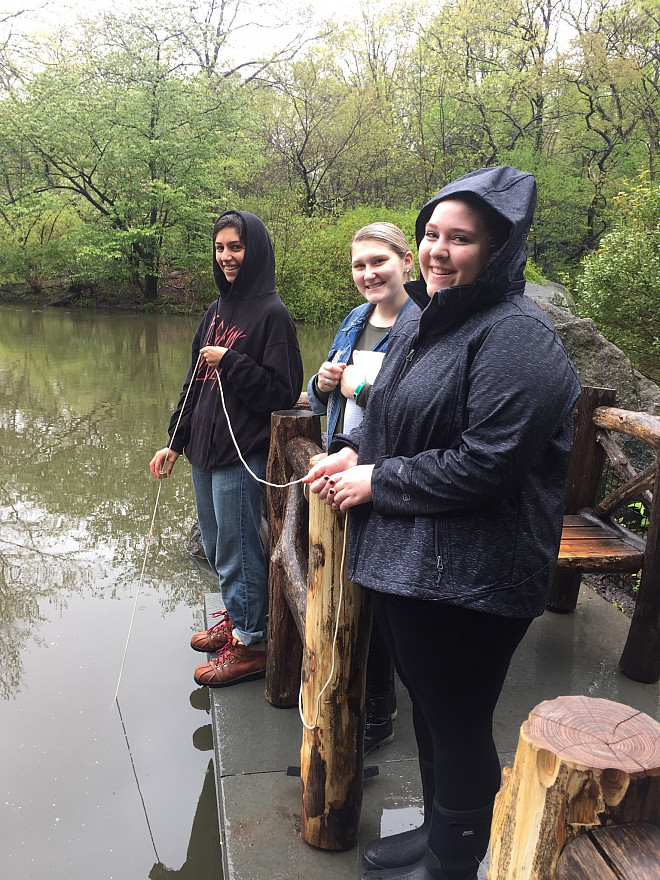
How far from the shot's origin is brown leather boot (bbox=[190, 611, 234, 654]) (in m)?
3.25

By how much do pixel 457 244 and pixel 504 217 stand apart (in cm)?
11

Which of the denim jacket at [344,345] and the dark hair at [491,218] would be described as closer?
the dark hair at [491,218]

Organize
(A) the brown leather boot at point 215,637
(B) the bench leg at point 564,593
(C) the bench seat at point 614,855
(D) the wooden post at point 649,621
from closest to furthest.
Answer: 1. (C) the bench seat at point 614,855
2. (D) the wooden post at point 649,621
3. (A) the brown leather boot at point 215,637
4. (B) the bench leg at point 564,593

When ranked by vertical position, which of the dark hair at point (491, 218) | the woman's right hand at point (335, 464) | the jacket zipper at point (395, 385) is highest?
the dark hair at point (491, 218)

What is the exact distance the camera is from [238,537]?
2.89 meters

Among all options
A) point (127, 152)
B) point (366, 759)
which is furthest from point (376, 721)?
point (127, 152)

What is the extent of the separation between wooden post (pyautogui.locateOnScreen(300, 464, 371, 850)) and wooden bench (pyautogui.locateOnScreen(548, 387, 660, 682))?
140cm

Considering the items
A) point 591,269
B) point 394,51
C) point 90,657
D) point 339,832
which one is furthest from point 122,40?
point 339,832

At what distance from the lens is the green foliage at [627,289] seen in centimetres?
707

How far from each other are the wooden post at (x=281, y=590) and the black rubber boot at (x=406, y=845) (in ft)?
2.86

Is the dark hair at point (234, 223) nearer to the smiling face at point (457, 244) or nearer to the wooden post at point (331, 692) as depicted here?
the wooden post at point (331, 692)

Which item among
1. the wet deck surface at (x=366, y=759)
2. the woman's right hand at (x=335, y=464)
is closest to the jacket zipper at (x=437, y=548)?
the woman's right hand at (x=335, y=464)

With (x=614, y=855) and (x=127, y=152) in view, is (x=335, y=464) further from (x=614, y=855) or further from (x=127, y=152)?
(x=127, y=152)

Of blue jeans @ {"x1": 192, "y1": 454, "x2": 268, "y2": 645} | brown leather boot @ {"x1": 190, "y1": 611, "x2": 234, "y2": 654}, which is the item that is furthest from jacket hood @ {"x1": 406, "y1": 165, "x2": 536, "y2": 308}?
brown leather boot @ {"x1": 190, "y1": 611, "x2": 234, "y2": 654}
